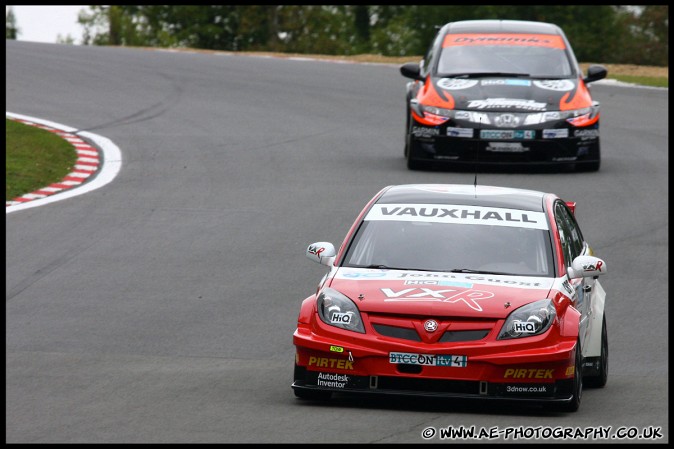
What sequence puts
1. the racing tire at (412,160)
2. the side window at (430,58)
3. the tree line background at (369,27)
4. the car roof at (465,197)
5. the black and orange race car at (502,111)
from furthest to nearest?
the tree line background at (369,27) < the side window at (430,58) < the racing tire at (412,160) < the black and orange race car at (502,111) < the car roof at (465,197)

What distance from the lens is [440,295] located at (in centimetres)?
877

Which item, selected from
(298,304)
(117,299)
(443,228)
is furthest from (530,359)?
(117,299)

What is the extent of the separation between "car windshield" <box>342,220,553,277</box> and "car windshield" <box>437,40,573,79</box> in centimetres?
978

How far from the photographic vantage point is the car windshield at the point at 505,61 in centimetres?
1925

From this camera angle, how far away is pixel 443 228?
9.65 m

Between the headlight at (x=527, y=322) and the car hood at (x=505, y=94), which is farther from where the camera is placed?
the car hood at (x=505, y=94)

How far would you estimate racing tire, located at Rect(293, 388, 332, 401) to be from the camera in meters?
8.78

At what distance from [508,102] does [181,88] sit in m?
11.9

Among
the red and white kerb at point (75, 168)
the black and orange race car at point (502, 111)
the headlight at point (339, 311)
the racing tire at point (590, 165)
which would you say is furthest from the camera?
the racing tire at point (590, 165)

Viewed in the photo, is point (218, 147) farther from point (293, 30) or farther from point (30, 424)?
point (293, 30)

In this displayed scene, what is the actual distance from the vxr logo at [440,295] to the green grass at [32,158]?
30.5 ft

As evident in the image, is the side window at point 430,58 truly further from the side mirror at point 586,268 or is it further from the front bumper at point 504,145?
the side mirror at point 586,268

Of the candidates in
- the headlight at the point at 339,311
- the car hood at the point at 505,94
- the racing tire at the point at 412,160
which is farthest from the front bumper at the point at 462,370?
the racing tire at the point at 412,160

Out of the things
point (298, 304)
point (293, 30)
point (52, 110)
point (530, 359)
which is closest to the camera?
point (530, 359)
